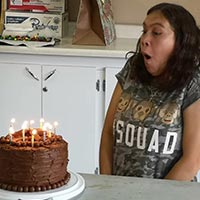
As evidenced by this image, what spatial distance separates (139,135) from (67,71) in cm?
128

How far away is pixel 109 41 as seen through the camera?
11.0ft

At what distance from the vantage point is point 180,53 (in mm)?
1983

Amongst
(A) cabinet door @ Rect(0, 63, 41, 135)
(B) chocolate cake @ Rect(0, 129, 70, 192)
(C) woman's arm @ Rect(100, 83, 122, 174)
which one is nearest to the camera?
(B) chocolate cake @ Rect(0, 129, 70, 192)

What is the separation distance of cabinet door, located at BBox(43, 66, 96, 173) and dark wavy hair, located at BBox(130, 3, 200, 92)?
3.96ft

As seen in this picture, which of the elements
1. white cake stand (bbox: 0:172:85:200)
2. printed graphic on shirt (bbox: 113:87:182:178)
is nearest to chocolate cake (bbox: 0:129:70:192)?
white cake stand (bbox: 0:172:85:200)

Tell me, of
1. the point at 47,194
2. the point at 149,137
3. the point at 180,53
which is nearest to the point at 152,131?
the point at 149,137

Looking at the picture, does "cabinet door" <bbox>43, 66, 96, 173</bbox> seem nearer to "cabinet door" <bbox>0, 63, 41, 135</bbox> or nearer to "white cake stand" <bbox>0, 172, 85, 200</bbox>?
"cabinet door" <bbox>0, 63, 41, 135</bbox>

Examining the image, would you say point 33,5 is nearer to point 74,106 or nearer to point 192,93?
point 74,106

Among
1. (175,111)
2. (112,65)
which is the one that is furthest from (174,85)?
(112,65)

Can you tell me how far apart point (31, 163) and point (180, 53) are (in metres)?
0.77

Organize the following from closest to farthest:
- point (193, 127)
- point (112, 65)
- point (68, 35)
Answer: point (193, 127) → point (112, 65) → point (68, 35)

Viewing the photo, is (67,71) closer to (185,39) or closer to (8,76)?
(8,76)

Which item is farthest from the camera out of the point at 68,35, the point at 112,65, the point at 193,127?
the point at 68,35

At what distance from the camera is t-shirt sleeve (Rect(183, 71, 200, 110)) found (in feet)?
6.41
